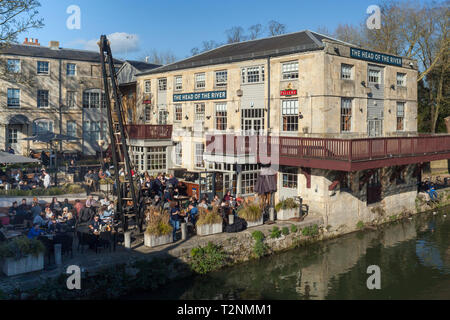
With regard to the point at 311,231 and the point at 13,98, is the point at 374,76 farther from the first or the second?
the point at 13,98

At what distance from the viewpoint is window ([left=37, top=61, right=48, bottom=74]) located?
37.4m

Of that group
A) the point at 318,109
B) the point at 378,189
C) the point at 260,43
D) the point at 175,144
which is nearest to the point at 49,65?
the point at 175,144


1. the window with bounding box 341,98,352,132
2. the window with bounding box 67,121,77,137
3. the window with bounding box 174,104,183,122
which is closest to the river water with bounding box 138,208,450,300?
the window with bounding box 341,98,352,132

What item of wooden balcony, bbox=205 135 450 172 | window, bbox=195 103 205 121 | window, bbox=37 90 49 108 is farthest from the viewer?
window, bbox=37 90 49 108

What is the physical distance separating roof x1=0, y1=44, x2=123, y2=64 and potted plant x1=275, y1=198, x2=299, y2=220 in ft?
90.4

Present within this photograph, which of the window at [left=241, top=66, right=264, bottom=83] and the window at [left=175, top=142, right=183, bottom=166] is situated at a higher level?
the window at [left=241, top=66, right=264, bottom=83]

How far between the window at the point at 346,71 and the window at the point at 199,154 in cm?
949

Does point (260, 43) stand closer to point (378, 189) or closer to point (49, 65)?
point (378, 189)

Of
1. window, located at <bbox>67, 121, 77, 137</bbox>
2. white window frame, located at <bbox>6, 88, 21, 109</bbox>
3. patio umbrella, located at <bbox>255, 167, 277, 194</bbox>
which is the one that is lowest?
patio umbrella, located at <bbox>255, 167, 277, 194</bbox>

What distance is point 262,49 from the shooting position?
2464 centimetres

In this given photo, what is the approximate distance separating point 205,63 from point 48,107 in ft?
59.4

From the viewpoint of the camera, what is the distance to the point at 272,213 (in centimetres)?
1919

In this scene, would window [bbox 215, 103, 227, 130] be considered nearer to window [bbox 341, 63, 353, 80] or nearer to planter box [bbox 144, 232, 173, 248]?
window [bbox 341, 63, 353, 80]

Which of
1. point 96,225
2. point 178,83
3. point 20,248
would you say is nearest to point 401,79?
point 178,83
